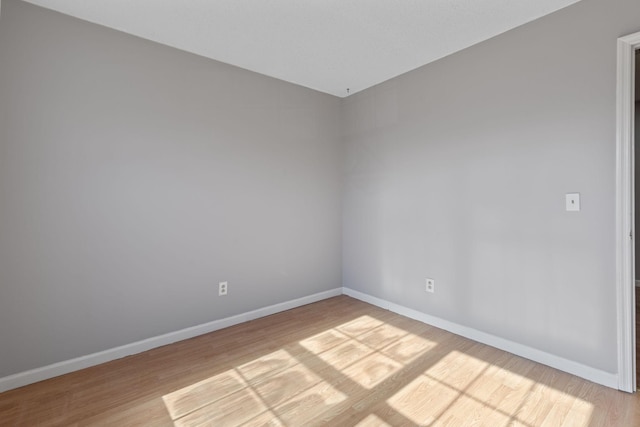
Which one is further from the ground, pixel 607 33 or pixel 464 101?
pixel 607 33

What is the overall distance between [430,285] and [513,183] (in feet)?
3.92

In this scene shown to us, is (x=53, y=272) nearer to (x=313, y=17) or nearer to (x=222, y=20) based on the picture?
(x=222, y=20)

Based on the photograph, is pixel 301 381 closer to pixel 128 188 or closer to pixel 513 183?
pixel 128 188

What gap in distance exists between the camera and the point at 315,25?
2277mm

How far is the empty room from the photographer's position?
6.12 feet

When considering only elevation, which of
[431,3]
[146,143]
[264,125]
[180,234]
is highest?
[431,3]

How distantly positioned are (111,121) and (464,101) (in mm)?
2934

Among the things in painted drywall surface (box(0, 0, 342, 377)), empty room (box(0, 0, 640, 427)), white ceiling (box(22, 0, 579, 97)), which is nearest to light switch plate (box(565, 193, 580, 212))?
empty room (box(0, 0, 640, 427))

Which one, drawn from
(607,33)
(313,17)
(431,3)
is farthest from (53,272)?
(607,33)

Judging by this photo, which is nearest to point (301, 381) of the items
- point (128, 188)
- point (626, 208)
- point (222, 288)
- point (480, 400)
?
point (480, 400)

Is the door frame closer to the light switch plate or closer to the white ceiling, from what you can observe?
the light switch plate

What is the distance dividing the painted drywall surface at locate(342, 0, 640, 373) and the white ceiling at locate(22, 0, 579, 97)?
0.82 feet

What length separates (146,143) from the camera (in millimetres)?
2459

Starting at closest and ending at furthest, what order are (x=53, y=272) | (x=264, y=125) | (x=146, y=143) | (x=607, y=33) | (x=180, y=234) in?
(x=607, y=33) → (x=53, y=272) → (x=146, y=143) → (x=180, y=234) → (x=264, y=125)
